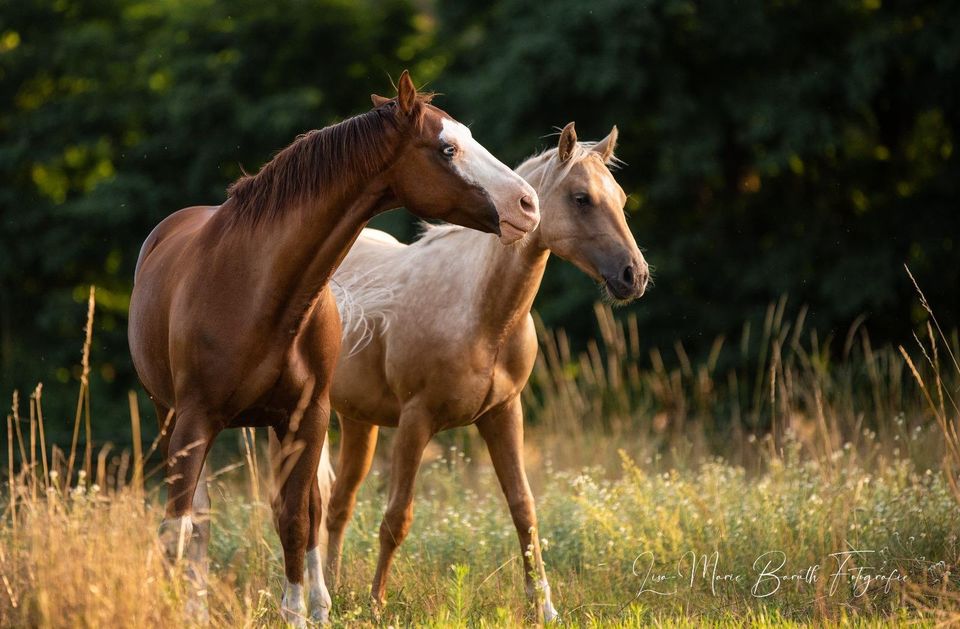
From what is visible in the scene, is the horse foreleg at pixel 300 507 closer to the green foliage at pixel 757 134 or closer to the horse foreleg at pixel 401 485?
the horse foreleg at pixel 401 485

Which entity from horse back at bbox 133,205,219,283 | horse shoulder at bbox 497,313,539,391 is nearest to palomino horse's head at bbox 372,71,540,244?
horse shoulder at bbox 497,313,539,391

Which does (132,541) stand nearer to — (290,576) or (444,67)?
(290,576)

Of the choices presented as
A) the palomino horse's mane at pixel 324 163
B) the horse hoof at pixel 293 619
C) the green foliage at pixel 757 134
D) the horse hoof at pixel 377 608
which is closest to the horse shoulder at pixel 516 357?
the horse hoof at pixel 377 608

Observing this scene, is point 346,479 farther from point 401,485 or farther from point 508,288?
point 508,288

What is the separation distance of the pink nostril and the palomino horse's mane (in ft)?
1.64

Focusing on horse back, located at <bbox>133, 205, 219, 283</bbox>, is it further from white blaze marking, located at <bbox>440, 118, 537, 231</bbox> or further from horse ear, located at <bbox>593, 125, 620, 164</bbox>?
horse ear, located at <bbox>593, 125, 620, 164</bbox>

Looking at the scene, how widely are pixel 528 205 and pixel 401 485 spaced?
1834 millimetres

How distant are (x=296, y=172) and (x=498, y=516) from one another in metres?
3.52

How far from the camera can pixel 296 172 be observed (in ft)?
15.3

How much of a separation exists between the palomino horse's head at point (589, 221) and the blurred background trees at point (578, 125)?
25.0ft

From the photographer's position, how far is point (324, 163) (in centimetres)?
461

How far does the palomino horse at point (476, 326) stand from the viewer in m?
5.40

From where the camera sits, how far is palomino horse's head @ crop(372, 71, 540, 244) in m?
4.45

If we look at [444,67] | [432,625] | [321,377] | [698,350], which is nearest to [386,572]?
[432,625]
